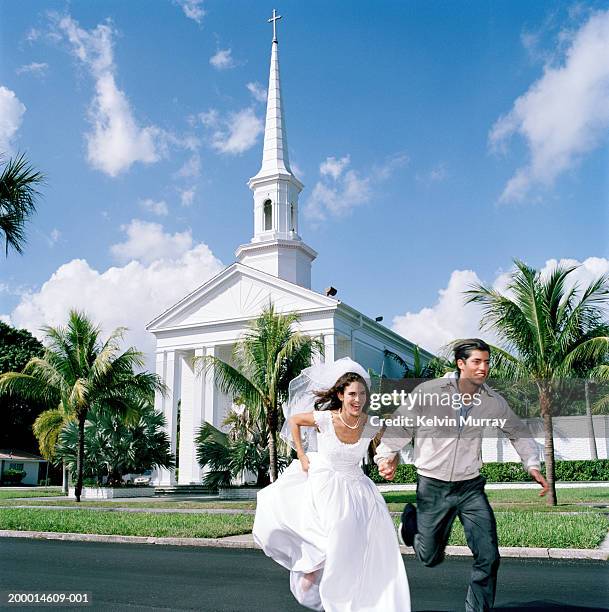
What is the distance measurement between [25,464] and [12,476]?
330cm

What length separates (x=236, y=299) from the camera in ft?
119

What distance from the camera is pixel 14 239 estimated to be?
12227 millimetres

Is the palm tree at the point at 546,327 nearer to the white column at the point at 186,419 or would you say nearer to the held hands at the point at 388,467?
the held hands at the point at 388,467

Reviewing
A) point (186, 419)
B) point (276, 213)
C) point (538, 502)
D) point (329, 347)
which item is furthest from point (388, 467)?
point (276, 213)

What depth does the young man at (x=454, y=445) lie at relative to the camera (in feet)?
17.0

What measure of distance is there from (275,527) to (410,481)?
25337 mm

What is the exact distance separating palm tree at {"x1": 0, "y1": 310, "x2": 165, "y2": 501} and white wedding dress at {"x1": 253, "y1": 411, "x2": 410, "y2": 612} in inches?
695

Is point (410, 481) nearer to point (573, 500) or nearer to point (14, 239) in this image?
point (573, 500)

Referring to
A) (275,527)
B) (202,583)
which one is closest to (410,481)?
(202,583)

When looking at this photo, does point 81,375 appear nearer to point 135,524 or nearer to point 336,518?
point 135,524

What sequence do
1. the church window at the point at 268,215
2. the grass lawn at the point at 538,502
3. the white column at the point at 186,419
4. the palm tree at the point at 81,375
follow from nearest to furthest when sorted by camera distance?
the grass lawn at the point at 538,502, the palm tree at the point at 81,375, the white column at the point at 186,419, the church window at the point at 268,215

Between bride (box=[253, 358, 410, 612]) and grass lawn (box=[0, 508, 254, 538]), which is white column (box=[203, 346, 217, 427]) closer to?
grass lawn (box=[0, 508, 254, 538])

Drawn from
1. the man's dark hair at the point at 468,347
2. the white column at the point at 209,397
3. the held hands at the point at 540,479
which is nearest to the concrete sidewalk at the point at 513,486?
the white column at the point at 209,397

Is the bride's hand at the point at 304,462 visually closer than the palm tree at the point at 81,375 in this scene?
Yes
